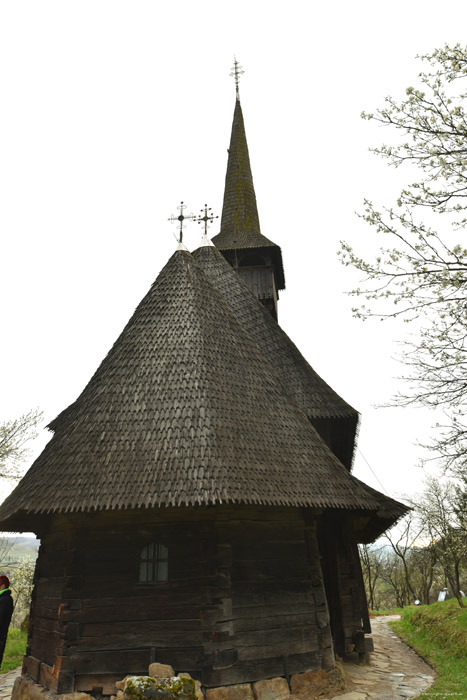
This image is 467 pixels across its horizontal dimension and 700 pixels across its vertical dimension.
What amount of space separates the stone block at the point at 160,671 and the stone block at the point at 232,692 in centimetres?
53

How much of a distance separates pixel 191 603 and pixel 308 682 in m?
2.10

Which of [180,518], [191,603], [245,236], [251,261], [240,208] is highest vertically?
[240,208]

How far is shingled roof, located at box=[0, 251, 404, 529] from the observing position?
6.89 m

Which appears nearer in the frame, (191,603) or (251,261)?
(191,603)

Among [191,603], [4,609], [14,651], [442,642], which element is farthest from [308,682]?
[14,651]

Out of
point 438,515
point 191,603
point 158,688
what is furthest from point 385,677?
point 438,515

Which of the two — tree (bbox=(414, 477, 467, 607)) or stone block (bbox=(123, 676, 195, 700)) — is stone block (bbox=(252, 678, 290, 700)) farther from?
tree (bbox=(414, 477, 467, 607))

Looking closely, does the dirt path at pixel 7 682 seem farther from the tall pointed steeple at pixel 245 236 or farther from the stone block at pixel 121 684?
the tall pointed steeple at pixel 245 236

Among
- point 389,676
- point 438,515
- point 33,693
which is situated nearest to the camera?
point 33,693

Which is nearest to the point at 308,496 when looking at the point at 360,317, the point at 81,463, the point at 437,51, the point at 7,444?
the point at 360,317

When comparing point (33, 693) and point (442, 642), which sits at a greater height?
point (442, 642)

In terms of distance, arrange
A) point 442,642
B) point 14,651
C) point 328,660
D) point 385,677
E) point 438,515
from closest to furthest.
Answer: point 328,660
point 385,677
point 442,642
point 14,651
point 438,515

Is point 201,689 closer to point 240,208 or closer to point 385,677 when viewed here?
point 385,677

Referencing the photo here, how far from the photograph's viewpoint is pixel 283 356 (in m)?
12.0
